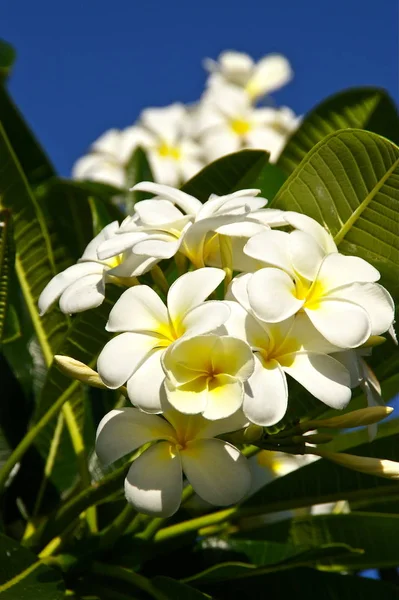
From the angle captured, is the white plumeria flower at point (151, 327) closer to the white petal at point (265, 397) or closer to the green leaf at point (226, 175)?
the white petal at point (265, 397)

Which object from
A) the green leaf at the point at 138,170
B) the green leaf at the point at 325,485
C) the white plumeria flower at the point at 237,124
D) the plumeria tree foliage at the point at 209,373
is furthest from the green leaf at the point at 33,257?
the white plumeria flower at the point at 237,124

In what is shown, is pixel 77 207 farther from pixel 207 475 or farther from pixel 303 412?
pixel 207 475

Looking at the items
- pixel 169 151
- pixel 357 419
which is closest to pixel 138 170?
pixel 357 419

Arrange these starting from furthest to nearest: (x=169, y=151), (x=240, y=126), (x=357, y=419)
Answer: (x=240, y=126) < (x=169, y=151) < (x=357, y=419)

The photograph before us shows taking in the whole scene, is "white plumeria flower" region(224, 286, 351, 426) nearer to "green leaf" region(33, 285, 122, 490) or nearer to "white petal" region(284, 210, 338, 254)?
"white petal" region(284, 210, 338, 254)

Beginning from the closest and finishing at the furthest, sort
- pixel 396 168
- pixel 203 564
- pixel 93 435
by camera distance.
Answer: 1. pixel 396 168
2. pixel 203 564
3. pixel 93 435

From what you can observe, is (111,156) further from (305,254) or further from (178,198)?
(305,254)

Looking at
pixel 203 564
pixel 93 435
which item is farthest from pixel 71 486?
pixel 203 564
